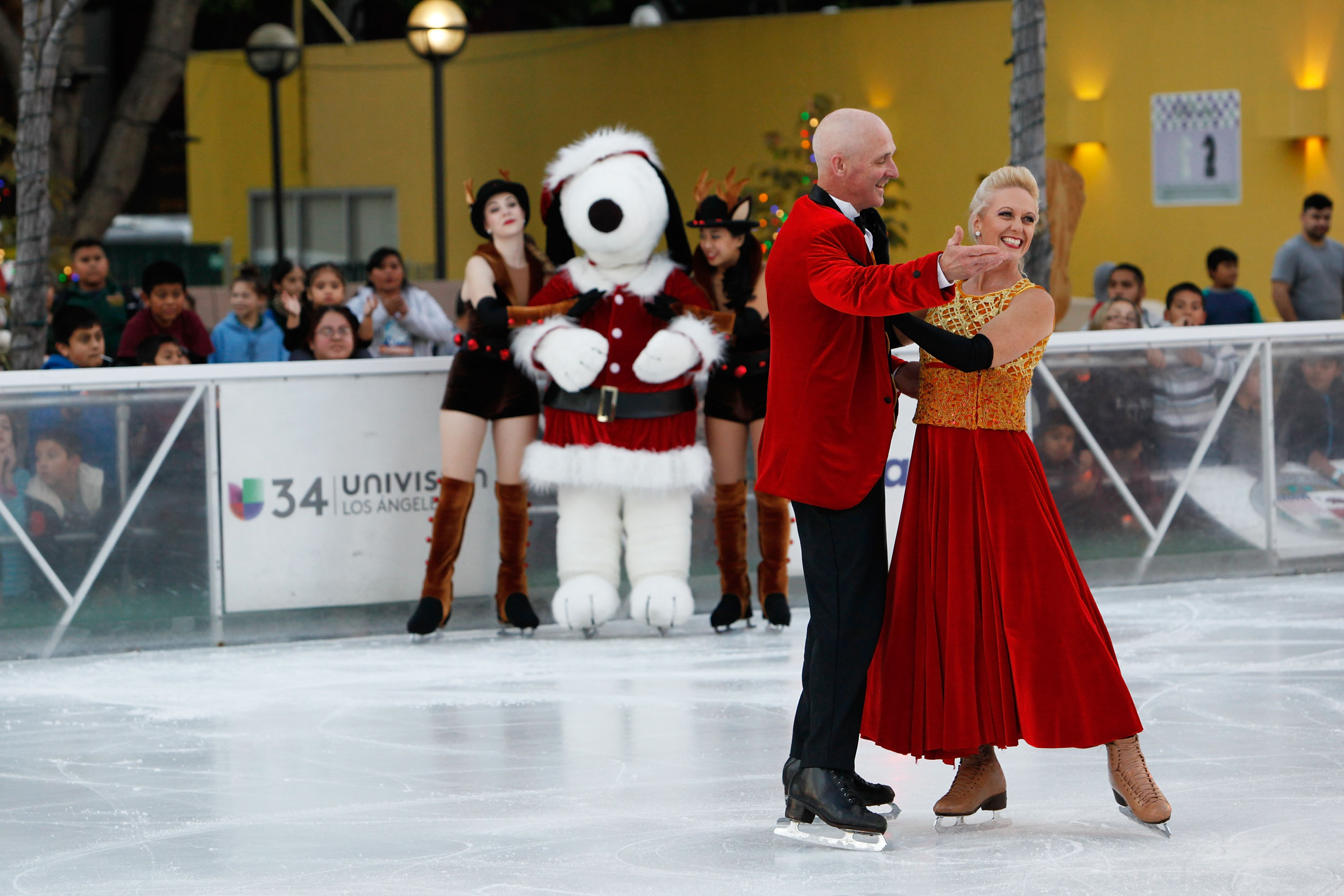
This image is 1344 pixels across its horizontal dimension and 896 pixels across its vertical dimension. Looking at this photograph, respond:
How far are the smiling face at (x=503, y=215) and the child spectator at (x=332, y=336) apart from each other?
2.79ft

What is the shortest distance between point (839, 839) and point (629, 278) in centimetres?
263

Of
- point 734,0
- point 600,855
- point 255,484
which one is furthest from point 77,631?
point 734,0

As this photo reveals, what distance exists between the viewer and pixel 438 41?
9773mm

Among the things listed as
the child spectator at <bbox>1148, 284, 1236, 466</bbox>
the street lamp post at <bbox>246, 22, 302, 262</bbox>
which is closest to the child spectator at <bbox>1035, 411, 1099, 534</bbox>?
the child spectator at <bbox>1148, 284, 1236, 466</bbox>

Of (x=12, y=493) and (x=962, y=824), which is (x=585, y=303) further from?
(x=962, y=824)

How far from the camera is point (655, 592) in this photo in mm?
5465

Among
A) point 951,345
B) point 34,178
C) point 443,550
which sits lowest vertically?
point 443,550

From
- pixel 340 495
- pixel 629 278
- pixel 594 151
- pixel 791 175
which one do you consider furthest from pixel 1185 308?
pixel 791 175

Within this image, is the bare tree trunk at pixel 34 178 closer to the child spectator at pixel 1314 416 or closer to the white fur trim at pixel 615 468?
the white fur trim at pixel 615 468

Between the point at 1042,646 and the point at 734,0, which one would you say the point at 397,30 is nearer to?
the point at 734,0

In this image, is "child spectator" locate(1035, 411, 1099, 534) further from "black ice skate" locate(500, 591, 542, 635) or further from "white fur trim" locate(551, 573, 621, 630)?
"black ice skate" locate(500, 591, 542, 635)

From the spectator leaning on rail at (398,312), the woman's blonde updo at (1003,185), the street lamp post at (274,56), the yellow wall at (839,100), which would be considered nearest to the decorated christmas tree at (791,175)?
the yellow wall at (839,100)

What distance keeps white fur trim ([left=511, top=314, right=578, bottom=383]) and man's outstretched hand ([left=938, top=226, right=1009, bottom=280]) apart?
2661 mm

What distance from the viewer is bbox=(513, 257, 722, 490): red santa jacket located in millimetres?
5398
